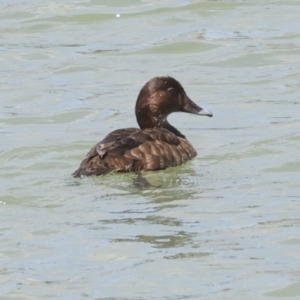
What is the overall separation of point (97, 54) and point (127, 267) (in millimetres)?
8975

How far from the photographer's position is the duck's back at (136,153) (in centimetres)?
1045

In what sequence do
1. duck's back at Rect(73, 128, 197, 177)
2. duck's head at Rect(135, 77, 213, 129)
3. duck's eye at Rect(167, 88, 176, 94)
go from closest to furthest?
1. duck's back at Rect(73, 128, 197, 177)
2. duck's head at Rect(135, 77, 213, 129)
3. duck's eye at Rect(167, 88, 176, 94)

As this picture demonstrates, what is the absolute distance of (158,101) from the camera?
11.9 m

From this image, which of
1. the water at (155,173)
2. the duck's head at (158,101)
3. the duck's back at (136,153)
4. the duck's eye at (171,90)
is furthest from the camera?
the duck's eye at (171,90)

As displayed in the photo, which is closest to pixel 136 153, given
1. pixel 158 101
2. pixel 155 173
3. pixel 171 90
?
pixel 155 173

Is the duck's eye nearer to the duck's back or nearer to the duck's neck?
the duck's neck

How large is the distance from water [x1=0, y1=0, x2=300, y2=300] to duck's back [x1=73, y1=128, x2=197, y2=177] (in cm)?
13

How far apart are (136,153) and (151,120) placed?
1330mm

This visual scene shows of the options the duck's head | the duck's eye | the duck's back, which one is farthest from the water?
the duck's eye

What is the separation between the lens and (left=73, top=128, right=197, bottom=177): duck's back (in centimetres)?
1045

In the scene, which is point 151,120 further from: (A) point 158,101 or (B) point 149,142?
(B) point 149,142

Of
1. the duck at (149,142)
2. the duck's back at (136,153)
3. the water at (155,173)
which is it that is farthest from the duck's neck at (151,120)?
the duck's back at (136,153)

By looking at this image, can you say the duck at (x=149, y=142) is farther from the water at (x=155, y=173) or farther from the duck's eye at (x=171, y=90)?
the water at (x=155, y=173)

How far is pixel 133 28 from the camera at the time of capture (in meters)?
17.9
